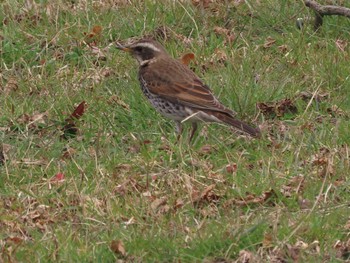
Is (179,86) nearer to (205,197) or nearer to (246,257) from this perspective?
(205,197)

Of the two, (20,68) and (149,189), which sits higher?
(149,189)

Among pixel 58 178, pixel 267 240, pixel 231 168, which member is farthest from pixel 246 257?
pixel 58 178

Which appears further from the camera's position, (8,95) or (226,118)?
(8,95)

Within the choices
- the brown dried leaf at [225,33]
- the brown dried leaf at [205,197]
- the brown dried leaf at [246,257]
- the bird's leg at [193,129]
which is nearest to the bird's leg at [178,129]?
the bird's leg at [193,129]

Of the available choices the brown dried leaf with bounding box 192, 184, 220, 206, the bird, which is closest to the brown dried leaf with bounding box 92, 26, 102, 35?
the bird

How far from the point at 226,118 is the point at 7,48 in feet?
10.3

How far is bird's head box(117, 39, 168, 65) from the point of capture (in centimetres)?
1058

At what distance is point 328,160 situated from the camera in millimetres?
8297

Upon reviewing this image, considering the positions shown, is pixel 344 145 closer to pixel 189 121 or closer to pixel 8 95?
pixel 189 121

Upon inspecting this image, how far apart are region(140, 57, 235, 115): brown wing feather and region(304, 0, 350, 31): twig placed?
1796 millimetres

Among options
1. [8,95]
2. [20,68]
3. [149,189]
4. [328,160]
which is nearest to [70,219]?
[149,189]

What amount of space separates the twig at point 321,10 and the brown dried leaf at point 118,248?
502 centimetres

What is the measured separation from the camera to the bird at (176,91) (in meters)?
9.54

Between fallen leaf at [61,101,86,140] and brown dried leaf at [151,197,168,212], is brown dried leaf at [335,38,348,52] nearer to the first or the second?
fallen leaf at [61,101,86,140]
